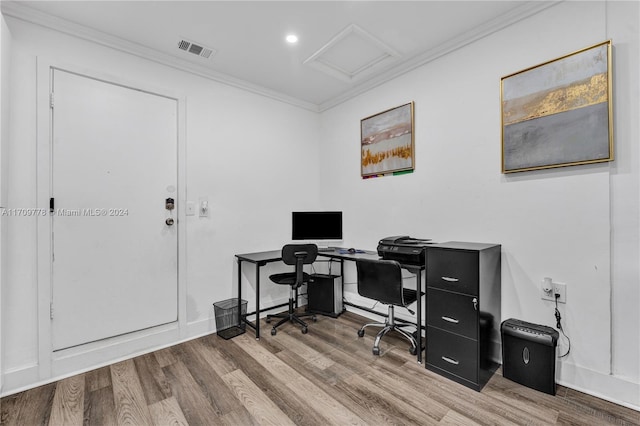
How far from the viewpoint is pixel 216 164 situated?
3.22m

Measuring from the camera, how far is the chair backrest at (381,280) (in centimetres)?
251

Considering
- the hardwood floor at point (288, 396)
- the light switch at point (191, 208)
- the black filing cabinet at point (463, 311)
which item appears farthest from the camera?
the light switch at point (191, 208)

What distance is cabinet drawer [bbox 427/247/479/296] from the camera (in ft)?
6.84

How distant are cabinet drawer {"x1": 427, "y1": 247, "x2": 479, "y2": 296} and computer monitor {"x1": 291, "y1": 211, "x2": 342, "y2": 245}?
5.03ft

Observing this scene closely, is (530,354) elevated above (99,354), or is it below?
above

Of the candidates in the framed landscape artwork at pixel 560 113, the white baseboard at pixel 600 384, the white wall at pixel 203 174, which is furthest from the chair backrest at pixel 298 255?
the white baseboard at pixel 600 384

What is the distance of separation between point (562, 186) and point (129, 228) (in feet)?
11.8

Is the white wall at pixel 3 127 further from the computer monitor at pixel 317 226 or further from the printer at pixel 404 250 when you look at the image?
the printer at pixel 404 250

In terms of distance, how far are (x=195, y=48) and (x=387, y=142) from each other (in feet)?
7.23

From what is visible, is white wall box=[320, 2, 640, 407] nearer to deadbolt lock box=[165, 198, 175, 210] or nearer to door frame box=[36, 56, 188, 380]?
deadbolt lock box=[165, 198, 175, 210]

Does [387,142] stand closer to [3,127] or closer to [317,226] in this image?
[317,226]

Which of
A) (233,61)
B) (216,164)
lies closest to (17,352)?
(216,164)

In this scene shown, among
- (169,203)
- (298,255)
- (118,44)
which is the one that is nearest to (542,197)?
(298,255)

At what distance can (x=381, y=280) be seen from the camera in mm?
2627
